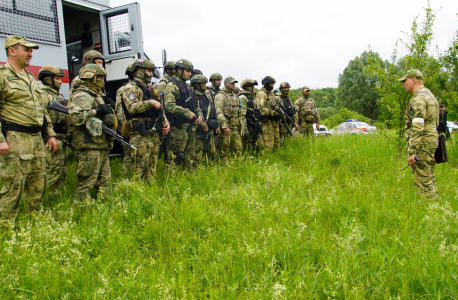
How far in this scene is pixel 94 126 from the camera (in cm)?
338

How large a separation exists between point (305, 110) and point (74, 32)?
6.78 m

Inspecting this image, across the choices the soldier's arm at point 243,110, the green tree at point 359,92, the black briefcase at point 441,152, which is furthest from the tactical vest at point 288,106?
the green tree at point 359,92

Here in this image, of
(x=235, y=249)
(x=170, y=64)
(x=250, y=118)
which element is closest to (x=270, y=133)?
(x=250, y=118)

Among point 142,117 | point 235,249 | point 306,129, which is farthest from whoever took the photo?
point 306,129

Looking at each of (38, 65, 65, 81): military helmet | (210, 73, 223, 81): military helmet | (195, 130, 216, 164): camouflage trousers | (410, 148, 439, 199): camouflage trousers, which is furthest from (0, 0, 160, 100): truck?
(410, 148, 439, 199): camouflage trousers

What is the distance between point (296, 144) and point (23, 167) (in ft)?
19.5

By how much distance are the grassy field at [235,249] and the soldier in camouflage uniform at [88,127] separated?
1.12ft

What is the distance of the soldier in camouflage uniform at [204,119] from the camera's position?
17.6 feet

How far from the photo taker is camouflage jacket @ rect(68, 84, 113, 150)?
11.0 feet

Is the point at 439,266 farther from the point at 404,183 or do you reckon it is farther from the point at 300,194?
the point at 404,183

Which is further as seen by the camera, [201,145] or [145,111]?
[201,145]

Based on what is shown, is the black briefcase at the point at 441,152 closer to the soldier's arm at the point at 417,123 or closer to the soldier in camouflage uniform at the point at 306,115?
the soldier's arm at the point at 417,123

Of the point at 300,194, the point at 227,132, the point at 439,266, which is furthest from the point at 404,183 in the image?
the point at 227,132

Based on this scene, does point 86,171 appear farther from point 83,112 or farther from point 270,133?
point 270,133
